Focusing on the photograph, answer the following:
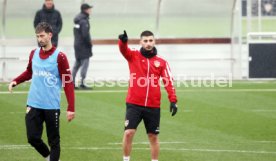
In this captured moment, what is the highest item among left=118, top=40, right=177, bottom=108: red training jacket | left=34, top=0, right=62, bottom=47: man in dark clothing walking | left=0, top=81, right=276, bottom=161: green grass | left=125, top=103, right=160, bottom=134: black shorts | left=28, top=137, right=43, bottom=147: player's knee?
left=34, top=0, right=62, bottom=47: man in dark clothing walking

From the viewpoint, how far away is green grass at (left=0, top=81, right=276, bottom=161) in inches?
509

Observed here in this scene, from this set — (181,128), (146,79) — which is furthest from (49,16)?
(146,79)

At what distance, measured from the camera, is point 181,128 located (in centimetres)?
1595

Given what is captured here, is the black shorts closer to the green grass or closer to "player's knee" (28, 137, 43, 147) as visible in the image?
the green grass

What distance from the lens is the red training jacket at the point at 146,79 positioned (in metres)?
11.6

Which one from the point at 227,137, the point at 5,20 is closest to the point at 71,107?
the point at 227,137

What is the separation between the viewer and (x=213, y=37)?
88.5ft

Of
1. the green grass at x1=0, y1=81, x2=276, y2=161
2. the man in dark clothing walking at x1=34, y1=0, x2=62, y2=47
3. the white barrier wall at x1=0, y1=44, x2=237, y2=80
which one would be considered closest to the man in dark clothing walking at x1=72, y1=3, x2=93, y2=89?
the man in dark clothing walking at x1=34, y1=0, x2=62, y2=47

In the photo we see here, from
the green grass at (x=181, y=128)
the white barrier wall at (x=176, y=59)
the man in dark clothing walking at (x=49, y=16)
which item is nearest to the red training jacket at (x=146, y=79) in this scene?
the green grass at (x=181, y=128)

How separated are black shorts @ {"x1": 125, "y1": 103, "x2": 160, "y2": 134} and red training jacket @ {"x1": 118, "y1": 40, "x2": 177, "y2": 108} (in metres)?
0.07

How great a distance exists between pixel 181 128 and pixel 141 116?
4369 mm

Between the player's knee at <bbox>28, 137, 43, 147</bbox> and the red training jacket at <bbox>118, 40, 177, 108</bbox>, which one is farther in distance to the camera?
the red training jacket at <bbox>118, 40, 177, 108</bbox>

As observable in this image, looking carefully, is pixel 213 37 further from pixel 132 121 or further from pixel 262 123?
pixel 132 121

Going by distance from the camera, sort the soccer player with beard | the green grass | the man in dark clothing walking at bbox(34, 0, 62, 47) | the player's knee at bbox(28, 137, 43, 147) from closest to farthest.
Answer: the player's knee at bbox(28, 137, 43, 147) → the soccer player with beard → the green grass → the man in dark clothing walking at bbox(34, 0, 62, 47)
